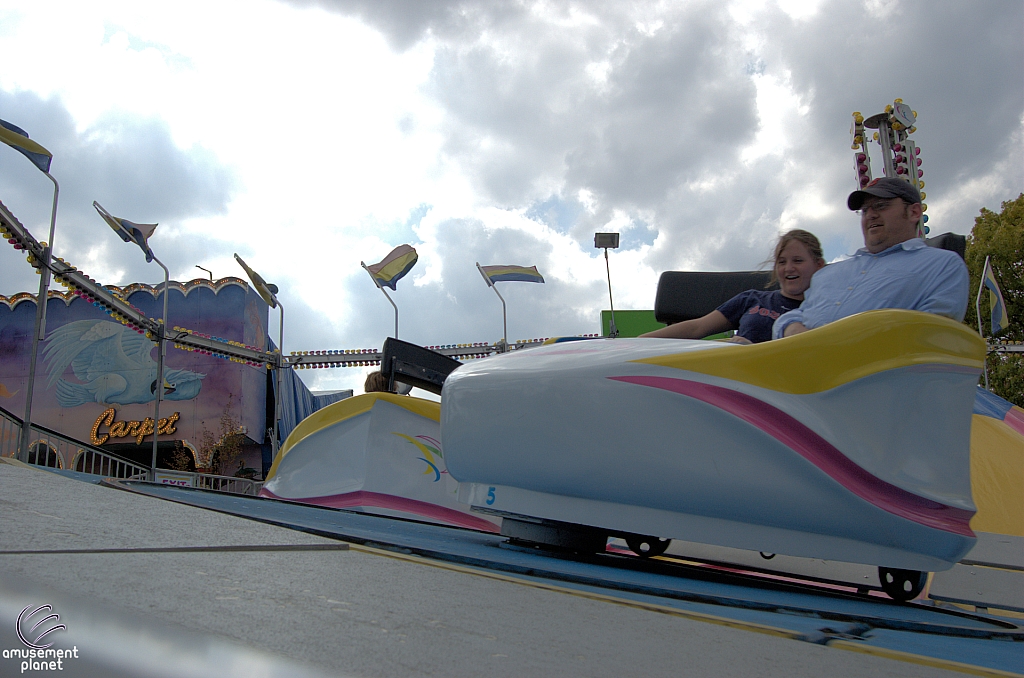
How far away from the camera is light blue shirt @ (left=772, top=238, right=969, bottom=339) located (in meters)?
1.96

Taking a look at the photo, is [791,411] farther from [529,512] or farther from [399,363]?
[399,363]

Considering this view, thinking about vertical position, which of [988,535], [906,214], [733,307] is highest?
[906,214]

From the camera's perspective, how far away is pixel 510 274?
1571cm

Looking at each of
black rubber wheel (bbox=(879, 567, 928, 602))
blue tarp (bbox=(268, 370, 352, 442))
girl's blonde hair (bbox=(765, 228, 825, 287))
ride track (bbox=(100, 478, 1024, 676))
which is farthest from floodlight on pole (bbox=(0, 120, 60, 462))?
blue tarp (bbox=(268, 370, 352, 442))

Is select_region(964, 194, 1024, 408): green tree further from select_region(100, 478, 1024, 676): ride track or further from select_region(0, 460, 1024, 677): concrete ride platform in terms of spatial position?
select_region(0, 460, 1024, 677): concrete ride platform

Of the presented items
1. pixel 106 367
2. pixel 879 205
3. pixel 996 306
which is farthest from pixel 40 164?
pixel 106 367

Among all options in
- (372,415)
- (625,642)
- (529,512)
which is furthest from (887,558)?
(372,415)

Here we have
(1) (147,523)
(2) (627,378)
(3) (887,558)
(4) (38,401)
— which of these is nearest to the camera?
(1) (147,523)

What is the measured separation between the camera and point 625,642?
0.77 m

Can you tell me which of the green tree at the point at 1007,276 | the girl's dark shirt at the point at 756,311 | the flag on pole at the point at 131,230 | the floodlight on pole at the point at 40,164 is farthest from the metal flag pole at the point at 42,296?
the green tree at the point at 1007,276

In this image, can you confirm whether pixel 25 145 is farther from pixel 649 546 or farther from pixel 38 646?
pixel 38 646

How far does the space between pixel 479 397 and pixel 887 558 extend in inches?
47.8

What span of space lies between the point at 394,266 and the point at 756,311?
1339cm

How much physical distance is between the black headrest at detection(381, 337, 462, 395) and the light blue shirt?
8.49ft
